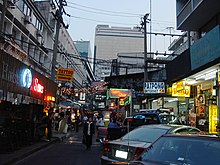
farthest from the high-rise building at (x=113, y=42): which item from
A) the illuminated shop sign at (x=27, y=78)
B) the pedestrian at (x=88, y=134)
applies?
the illuminated shop sign at (x=27, y=78)

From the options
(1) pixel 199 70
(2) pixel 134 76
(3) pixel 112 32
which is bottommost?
(1) pixel 199 70

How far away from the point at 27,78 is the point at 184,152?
9735mm

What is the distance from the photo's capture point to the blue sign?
11398 millimetres

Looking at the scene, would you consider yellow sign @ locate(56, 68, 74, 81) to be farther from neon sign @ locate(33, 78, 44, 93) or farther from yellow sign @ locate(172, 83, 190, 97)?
yellow sign @ locate(172, 83, 190, 97)

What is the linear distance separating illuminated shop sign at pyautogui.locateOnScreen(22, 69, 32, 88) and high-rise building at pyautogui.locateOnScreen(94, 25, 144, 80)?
32.5 metres

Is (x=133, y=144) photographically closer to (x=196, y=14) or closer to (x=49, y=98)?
(x=49, y=98)

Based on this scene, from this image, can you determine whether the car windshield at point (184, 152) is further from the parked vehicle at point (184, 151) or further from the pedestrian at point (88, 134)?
the pedestrian at point (88, 134)

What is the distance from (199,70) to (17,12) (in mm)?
16496

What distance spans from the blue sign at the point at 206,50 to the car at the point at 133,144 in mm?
4325

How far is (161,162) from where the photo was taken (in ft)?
14.1

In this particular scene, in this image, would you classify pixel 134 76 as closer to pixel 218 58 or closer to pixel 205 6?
pixel 205 6

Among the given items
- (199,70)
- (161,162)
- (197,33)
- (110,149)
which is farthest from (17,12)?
(161,162)

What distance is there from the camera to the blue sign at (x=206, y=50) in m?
11.4

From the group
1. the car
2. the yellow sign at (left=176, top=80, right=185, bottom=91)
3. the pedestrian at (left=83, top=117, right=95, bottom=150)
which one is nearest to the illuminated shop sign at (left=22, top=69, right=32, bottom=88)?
the pedestrian at (left=83, top=117, right=95, bottom=150)
